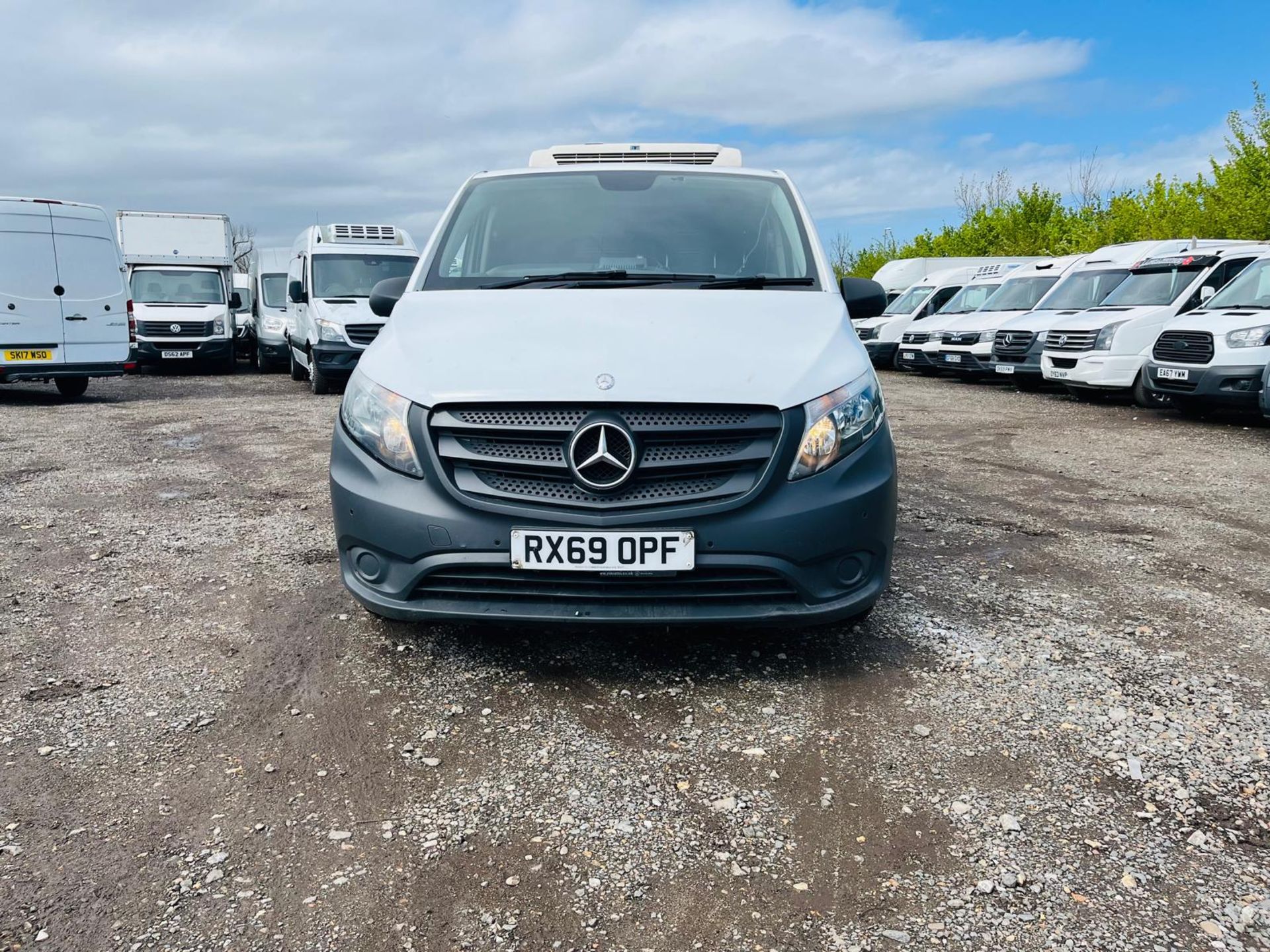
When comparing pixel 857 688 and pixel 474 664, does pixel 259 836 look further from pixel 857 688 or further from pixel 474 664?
pixel 857 688

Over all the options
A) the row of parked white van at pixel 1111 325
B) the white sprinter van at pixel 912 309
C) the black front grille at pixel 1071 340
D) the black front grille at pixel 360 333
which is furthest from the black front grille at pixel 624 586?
the white sprinter van at pixel 912 309

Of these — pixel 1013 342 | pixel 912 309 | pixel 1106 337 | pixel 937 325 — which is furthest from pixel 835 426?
pixel 912 309

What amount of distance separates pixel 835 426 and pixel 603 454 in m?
0.75

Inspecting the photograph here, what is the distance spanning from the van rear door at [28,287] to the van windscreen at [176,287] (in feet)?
24.3

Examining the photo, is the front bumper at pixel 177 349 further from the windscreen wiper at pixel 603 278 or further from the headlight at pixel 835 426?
the headlight at pixel 835 426

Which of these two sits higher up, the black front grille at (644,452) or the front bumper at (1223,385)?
the black front grille at (644,452)

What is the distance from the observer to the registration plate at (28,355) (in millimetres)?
12930

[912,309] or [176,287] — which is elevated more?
[176,287]

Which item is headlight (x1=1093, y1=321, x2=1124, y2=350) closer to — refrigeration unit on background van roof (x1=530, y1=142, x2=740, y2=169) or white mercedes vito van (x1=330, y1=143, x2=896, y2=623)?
refrigeration unit on background van roof (x1=530, y1=142, x2=740, y2=169)

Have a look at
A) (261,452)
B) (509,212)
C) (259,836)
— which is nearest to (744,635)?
(259,836)

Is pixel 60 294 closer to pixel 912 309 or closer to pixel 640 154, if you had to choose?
pixel 640 154

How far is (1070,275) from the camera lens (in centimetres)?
1602

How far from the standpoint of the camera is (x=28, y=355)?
13062 millimetres

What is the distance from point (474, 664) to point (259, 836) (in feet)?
3.84
